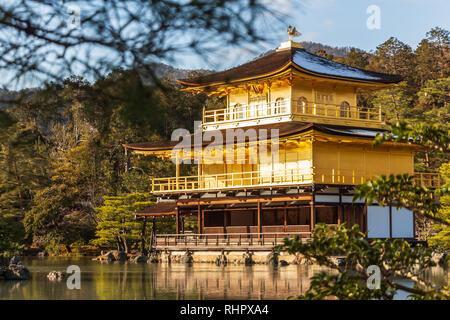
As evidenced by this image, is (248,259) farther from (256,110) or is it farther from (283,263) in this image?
(256,110)

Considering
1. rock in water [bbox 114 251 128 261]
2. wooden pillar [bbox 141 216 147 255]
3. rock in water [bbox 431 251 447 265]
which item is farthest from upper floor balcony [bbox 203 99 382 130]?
rock in water [bbox 114 251 128 261]

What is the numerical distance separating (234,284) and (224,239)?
35.6ft

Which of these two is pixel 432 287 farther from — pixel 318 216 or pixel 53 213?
pixel 53 213

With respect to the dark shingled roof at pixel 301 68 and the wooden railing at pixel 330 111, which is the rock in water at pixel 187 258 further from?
the wooden railing at pixel 330 111

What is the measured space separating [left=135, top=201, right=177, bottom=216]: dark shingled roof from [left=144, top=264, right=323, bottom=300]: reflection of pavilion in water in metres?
8.94

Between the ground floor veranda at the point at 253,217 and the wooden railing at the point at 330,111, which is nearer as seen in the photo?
the ground floor veranda at the point at 253,217

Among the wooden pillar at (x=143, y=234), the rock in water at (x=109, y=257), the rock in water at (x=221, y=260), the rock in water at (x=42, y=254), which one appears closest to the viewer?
the rock in water at (x=221, y=260)

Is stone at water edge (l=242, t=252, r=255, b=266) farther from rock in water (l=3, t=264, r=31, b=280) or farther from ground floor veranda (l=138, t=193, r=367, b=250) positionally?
rock in water (l=3, t=264, r=31, b=280)

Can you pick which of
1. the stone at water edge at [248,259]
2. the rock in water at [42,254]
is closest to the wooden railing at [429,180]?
the stone at water edge at [248,259]

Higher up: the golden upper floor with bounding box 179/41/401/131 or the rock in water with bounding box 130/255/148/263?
the golden upper floor with bounding box 179/41/401/131

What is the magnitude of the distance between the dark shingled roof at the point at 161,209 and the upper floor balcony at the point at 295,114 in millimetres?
3651

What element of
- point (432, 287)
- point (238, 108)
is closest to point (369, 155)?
point (238, 108)

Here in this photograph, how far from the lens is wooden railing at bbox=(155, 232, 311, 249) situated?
2488cm

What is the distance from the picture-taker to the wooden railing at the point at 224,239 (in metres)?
24.9
